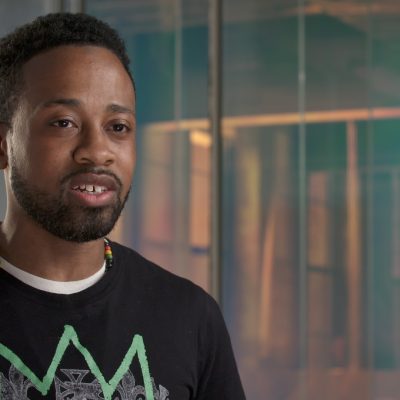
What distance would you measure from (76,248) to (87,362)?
174mm

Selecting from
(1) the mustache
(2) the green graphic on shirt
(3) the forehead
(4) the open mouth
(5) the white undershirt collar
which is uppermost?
(3) the forehead

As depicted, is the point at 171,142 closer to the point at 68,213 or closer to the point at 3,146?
the point at 3,146

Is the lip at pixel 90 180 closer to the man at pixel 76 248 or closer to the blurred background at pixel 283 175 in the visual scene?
the man at pixel 76 248

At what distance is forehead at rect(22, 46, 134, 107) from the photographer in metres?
1.41

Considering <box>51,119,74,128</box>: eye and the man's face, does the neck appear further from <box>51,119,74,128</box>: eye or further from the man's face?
<box>51,119,74,128</box>: eye

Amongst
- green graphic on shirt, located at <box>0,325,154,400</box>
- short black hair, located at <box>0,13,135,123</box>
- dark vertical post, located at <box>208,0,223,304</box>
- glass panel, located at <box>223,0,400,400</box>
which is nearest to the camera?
green graphic on shirt, located at <box>0,325,154,400</box>

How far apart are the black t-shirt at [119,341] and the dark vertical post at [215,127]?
3862 mm

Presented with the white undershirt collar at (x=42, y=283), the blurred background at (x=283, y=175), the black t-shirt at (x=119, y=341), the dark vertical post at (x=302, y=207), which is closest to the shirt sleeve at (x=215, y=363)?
the black t-shirt at (x=119, y=341)

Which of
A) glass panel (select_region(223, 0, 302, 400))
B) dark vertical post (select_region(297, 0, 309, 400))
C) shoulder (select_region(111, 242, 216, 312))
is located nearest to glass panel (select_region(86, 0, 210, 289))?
glass panel (select_region(223, 0, 302, 400))

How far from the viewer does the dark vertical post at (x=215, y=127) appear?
17.9 feet

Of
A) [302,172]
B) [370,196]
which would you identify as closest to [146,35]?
[302,172]

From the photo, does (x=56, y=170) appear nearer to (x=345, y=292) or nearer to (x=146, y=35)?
(x=345, y=292)

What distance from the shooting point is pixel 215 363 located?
60.3 inches

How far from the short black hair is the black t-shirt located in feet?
0.93
